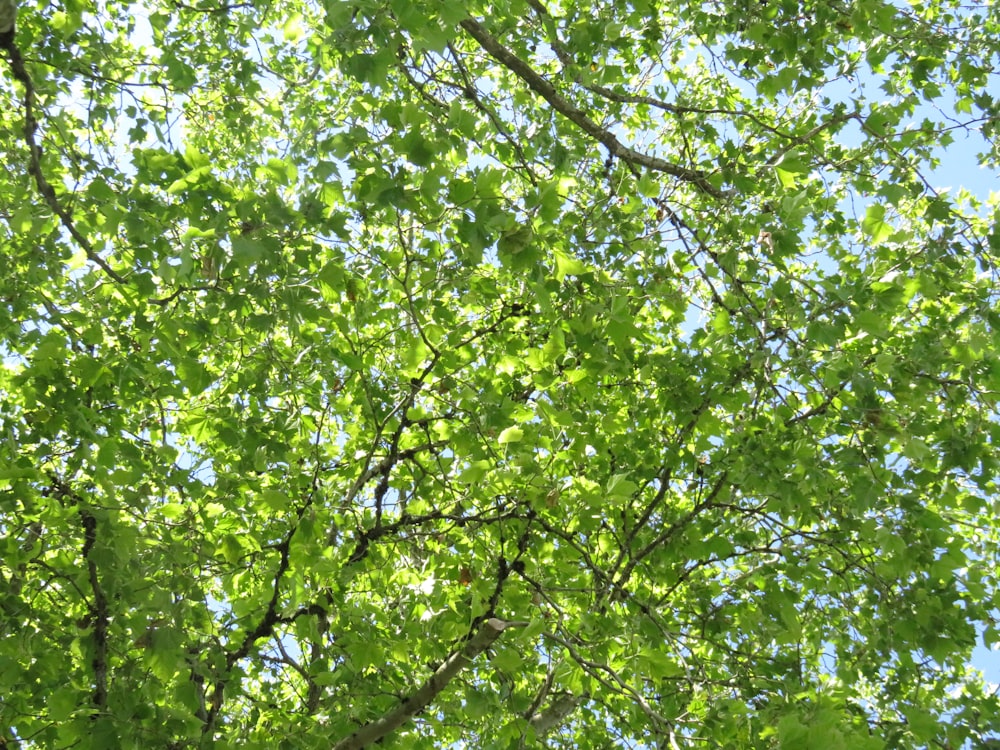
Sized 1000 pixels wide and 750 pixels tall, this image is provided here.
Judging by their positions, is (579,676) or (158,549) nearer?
(158,549)

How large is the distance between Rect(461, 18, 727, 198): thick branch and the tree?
0.09 feet

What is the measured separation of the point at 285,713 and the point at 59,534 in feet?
5.04

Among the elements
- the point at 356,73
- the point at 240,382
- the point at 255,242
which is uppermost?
the point at 356,73

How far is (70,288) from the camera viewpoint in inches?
175

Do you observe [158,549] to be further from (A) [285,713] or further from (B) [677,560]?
(B) [677,560]

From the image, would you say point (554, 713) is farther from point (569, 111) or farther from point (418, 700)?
point (569, 111)

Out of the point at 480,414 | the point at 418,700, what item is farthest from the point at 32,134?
the point at 418,700

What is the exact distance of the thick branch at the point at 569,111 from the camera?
175 inches

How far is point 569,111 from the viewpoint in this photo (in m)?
4.68

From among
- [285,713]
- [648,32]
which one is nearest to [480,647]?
[285,713]

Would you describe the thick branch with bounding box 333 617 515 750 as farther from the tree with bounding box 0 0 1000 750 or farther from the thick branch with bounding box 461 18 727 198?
the thick branch with bounding box 461 18 727 198

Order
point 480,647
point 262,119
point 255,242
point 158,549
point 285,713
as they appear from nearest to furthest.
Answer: point 255,242 < point 158,549 < point 480,647 < point 285,713 < point 262,119

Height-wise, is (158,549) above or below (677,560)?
below

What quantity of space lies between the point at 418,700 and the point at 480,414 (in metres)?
1.47
